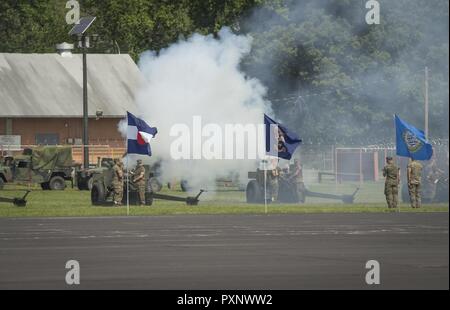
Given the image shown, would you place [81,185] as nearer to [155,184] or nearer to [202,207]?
[155,184]

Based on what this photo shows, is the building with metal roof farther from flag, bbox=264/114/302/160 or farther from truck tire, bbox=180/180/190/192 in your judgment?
flag, bbox=264/114/302/160

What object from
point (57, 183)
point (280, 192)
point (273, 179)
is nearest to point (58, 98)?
point (57, 183)

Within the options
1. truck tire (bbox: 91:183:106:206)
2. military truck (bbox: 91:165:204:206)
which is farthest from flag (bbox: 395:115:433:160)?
truck tire (bbox: 91:183:106:206)

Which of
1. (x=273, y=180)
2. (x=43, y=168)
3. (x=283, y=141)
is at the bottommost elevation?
(x=273, y=180)

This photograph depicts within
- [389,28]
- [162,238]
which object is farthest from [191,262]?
[389,28]

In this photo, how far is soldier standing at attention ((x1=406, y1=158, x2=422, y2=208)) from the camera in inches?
1607

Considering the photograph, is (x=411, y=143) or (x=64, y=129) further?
(x=64, y=129)

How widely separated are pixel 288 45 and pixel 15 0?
35813 millimetres

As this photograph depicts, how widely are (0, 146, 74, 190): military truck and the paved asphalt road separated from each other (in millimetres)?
24280

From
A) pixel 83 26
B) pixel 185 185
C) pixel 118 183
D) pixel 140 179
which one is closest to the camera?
pixel 140 179

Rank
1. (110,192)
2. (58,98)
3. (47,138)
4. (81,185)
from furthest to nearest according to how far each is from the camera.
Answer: (47,138)
(58,98)
(81,185)
(110,192)

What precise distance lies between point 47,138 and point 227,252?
5504 centimetres

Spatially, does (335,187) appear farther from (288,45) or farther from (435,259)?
(435,259)

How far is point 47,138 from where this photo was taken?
77.8 m
